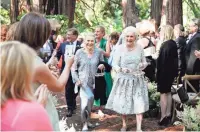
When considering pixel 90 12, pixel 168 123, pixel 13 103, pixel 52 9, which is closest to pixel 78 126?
pixel 168 123

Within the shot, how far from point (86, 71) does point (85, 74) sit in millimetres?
56

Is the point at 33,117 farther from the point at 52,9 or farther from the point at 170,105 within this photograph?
the point at 52,9

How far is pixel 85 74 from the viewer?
714 cm

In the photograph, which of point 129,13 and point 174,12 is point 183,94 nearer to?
point 174,12

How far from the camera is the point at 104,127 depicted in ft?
24.0

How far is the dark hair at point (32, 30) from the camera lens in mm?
3059

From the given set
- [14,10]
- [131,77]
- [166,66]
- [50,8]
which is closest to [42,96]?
[131,77]

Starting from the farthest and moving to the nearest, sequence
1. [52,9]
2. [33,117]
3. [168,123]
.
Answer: [52,9]
[168,123]
[33,117]

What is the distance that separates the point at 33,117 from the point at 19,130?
9 centimetres

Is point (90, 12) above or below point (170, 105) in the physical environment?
above

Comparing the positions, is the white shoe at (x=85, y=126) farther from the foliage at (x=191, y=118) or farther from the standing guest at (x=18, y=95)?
the standing guest at (x=18, y=95)

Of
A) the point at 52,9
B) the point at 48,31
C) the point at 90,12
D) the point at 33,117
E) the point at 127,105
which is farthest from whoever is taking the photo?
the point at 90,12

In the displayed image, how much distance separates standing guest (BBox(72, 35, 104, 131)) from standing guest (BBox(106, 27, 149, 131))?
48 cm

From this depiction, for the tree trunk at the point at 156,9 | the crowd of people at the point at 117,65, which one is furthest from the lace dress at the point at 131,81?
the tree trunk at the point at 156,9
